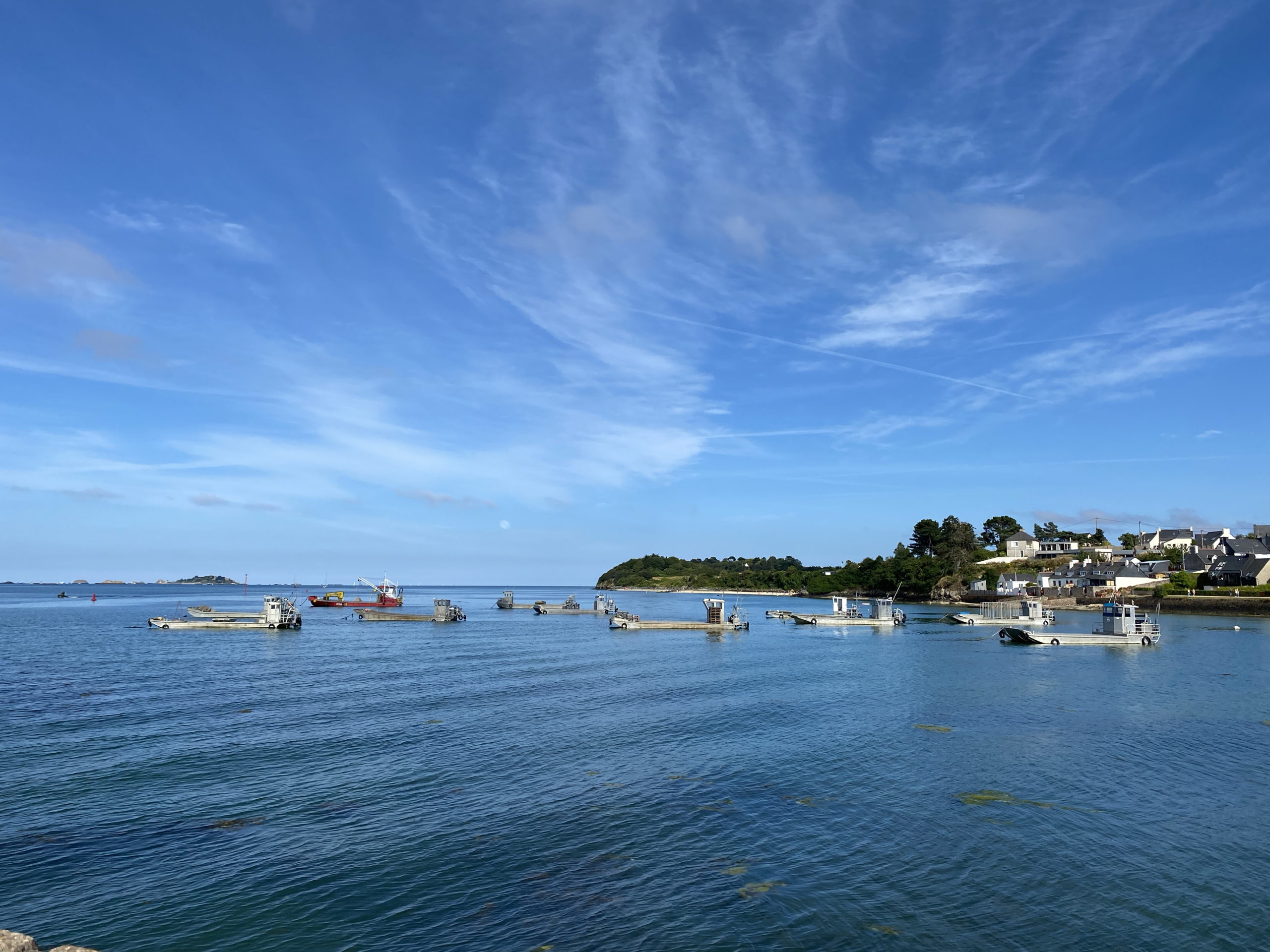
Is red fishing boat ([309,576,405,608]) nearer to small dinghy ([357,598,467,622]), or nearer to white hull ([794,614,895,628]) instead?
small dinghy ([357,598,467,622])

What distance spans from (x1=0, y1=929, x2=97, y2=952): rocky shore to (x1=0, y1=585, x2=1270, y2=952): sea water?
15.5 feet

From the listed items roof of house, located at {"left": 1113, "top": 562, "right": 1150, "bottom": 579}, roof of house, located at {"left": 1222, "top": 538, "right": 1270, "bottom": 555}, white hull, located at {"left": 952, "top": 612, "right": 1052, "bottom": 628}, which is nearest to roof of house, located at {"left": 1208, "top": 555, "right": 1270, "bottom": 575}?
roof of house, located at {"left": 1222, "top": 538, "right": 1270, "bottom": 555}

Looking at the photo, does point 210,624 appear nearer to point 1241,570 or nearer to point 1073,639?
point 1073,639

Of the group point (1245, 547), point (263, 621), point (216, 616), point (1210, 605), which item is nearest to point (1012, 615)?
point (1210, 605)

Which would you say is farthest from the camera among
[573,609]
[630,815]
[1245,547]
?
[573,609]

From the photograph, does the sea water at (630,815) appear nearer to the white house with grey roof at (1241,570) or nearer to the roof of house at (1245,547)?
the white house with grey roof at (1241,570)

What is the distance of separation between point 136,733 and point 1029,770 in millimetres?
41997

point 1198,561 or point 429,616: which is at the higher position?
point 1198,561

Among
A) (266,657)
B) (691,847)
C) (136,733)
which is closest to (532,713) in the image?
(136,733)

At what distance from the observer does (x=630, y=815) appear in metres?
25.3

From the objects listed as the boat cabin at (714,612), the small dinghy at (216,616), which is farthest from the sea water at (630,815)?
the small dinghy at (216,616)

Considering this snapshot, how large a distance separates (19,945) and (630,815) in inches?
664

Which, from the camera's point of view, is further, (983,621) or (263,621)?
(983,621)

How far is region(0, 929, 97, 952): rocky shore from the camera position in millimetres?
12062
